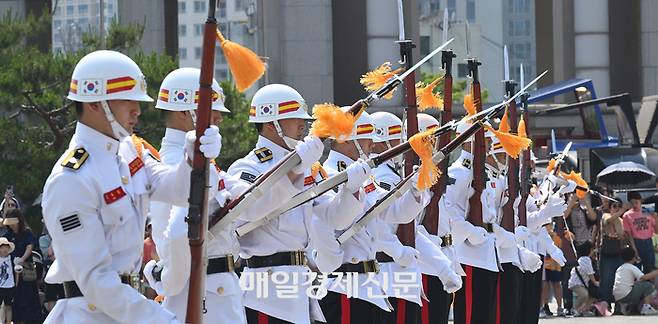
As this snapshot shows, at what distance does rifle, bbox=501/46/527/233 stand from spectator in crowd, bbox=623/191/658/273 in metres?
6.10

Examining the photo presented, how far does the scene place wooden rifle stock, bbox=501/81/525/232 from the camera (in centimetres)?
1452

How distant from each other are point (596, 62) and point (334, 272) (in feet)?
75.3

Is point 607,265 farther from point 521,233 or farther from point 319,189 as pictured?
point 319,189

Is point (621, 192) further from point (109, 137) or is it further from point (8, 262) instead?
point (109, 137)

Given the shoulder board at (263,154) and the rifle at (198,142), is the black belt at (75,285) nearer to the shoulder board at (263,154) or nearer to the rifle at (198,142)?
the rifle at (198,142)

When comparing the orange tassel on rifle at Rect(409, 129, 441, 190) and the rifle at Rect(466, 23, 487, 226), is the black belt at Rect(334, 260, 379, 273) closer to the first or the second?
the orange tassel on rifle at Rect(409, 129, 441, 190)

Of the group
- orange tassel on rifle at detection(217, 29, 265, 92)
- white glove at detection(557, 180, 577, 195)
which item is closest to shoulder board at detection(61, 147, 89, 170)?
orange tassel on rifle at detection(217, 29, 265, 92)

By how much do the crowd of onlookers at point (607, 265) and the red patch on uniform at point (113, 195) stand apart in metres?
13.8

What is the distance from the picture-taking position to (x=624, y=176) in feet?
76.8

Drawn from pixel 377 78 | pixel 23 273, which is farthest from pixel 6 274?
pixel 377 78

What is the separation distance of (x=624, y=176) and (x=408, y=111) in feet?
40.4

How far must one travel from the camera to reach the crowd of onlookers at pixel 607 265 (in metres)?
20.3

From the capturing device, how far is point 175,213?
807 cm

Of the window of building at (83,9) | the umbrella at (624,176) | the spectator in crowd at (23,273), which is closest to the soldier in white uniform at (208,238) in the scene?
the spectator in crowd at (23,273)
